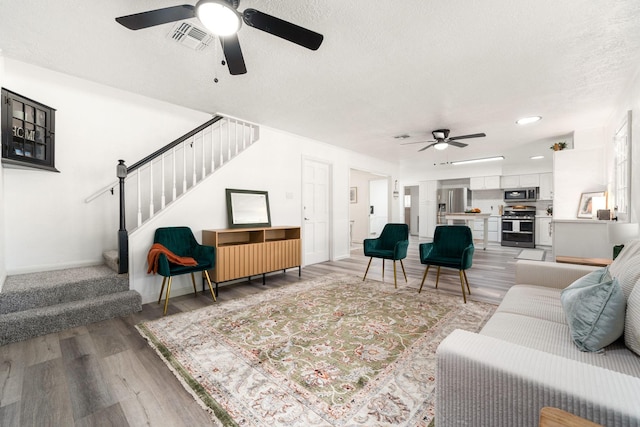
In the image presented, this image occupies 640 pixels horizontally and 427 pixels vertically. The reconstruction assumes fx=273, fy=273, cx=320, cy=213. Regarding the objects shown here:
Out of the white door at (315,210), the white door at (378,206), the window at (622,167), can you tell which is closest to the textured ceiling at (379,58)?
the window at (622,167)

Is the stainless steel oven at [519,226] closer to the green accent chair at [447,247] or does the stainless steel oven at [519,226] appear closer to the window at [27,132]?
the green accent chair at [447,247]

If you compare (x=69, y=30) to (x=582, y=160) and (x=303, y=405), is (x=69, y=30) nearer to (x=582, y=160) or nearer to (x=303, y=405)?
(x=303, y=405)

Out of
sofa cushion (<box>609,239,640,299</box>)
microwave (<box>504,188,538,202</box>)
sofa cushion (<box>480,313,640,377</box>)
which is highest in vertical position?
microwave (<box>504,188,538,202</box>)

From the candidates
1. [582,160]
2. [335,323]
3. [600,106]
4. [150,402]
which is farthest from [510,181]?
[150,402]

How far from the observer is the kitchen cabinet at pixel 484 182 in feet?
28.1

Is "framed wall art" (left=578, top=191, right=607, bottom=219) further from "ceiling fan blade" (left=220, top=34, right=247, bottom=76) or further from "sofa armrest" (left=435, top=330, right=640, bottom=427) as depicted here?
"ceiling fan blade" (left=220, top=34, right=247, bottom=76)

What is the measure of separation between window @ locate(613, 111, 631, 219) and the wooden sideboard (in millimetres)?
4177

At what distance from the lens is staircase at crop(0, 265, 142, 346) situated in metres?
2.35

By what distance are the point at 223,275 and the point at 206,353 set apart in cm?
155

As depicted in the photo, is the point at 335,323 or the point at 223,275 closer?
the point at 335,323

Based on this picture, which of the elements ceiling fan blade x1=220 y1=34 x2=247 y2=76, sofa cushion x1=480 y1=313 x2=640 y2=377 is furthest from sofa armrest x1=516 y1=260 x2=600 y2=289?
ceiling fan blade x1=220 y1=34 x2=247 y2=76

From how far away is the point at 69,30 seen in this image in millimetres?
2258

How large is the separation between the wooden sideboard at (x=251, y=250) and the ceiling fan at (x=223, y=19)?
2.38m

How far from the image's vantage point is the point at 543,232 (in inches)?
308
